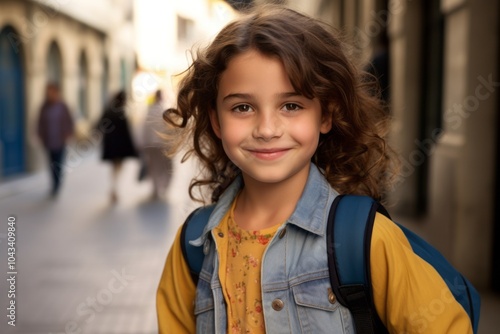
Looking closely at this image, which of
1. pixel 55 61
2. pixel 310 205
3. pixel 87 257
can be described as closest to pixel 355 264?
pixel 310 205

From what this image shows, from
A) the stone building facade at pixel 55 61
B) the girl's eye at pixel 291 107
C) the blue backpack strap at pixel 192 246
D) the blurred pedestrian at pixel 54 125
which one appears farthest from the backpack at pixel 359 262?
the stone building facade at pixel 55 61

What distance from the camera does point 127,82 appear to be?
3238 cm

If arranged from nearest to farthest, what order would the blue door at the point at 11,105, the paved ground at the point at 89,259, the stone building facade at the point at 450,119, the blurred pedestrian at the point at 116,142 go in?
the paved ground at the point at 89,259 < the stone building facade at the point at 450,119 < the blurred pedestrian at the point at 116,142 < the blue door at the point at 11,105

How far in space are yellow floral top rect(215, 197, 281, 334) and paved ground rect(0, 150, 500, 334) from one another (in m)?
2.50

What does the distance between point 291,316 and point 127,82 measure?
3115 centimetres

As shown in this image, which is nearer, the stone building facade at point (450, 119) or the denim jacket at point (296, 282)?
the denim jacket at point (296, 282)

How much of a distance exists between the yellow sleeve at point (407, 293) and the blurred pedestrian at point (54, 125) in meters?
12.4

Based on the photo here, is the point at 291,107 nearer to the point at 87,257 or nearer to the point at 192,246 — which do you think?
the point at 192,246

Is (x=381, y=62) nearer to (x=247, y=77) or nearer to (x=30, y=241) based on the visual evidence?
(x=30, y=241)

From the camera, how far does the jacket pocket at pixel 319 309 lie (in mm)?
1851

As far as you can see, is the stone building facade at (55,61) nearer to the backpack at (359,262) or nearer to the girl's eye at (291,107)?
the girl's eye at (291,107)

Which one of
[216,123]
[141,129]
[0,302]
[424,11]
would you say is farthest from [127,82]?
[216,123]

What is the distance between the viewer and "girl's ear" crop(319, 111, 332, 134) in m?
2.11

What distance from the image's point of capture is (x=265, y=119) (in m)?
1.92
